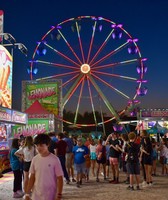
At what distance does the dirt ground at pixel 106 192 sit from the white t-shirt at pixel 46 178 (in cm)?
364

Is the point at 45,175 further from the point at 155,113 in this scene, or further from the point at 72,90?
the point at 72,90

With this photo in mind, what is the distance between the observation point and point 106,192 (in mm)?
7234

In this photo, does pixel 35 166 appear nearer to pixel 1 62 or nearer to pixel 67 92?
pixel 1 62

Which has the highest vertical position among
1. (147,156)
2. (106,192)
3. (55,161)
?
(55,161)

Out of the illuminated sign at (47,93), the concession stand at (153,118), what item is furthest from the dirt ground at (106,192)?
the concession stand at (153,118)

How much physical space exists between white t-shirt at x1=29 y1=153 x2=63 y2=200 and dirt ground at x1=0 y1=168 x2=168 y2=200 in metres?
3.64

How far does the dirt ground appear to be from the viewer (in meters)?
6.64

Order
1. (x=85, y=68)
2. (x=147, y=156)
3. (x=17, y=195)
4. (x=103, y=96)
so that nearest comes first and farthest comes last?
(x=17, y=195)
(x=147, y=156)
(x=103, y=96)
(x=85, y=68)

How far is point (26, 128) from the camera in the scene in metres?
15.1

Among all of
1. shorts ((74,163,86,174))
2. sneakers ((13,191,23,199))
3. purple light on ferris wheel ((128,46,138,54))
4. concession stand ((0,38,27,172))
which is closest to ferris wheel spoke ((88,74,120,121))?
purple light on ferris wheel ((128,46,138,54))

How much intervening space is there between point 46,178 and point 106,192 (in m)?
4.43

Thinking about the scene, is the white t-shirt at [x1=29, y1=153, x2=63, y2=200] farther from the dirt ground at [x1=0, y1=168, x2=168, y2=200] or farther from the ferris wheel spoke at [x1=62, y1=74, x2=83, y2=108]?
the ferris wheel spoke at [x1=62, y1=74, x2=83, y2=108]

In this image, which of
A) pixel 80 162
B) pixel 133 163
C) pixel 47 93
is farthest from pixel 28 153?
pixel 47 93

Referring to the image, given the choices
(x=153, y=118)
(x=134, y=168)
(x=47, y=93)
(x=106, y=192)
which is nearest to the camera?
(x=106, y=192)
